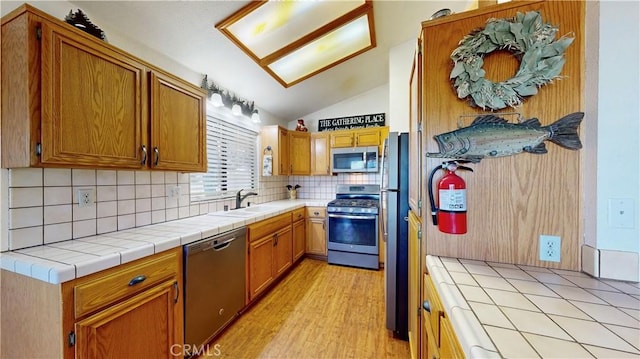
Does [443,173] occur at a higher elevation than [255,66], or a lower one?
lower

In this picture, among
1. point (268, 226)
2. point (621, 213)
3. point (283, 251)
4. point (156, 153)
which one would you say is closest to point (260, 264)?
point (268, 226)

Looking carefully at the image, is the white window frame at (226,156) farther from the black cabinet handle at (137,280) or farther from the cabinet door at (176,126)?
the black cabinet handle at (137,280)

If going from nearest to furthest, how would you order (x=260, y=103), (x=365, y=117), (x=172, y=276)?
(x=172, y=276) < (x=260, y=103) < (x=365, y=117)

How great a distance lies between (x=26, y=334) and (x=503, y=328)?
6.20ft

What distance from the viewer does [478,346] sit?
1.66 ft

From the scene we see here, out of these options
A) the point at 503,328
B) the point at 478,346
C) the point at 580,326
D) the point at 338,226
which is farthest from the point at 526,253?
the point at 338,226

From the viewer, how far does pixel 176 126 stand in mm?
1728

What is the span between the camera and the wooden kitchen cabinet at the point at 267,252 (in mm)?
2181

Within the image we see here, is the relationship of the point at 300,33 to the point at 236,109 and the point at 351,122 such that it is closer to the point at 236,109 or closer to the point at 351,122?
the point at 236,109

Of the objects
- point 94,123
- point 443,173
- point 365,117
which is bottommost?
point 443,173

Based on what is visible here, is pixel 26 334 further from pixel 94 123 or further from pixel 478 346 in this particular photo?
pixel 478 346

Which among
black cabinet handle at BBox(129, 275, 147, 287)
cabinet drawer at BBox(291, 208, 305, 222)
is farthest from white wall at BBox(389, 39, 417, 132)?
black cabinet handle at BBox(129, 275, 147, 287)

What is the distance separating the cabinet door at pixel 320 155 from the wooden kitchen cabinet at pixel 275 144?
1.74 ft

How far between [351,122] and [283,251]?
7.44 ft
